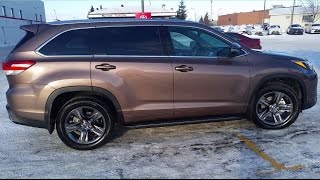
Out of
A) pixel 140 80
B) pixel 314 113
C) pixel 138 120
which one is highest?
pixel 140 80

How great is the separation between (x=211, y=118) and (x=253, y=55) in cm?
119

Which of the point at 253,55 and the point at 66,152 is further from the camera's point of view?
the point at 253,55

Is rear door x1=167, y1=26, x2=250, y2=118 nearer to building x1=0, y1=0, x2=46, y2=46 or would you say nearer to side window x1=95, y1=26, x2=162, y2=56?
side window x1=95, y1=26, x2=162, y2=56

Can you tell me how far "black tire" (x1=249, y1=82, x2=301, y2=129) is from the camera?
507 centimetres

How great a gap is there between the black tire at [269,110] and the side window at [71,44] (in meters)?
2.68

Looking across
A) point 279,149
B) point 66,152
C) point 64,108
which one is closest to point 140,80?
point 64,108

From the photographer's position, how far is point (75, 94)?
4547 millimetres

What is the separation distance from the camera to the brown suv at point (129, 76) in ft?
14.3

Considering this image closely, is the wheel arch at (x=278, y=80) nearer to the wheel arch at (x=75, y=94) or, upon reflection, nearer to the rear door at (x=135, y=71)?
the rear door at (x=135, y=71)

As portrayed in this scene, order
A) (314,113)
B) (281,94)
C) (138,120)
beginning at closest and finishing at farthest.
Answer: (138,120)
(281,94)
(314,113)

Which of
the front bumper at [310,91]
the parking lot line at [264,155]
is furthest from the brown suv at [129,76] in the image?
the parking lot line at [264,155]

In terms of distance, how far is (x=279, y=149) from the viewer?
4.46m

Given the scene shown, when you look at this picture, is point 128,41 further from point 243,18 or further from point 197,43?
point 243,18

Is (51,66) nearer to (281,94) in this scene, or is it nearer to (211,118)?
(211,118)
